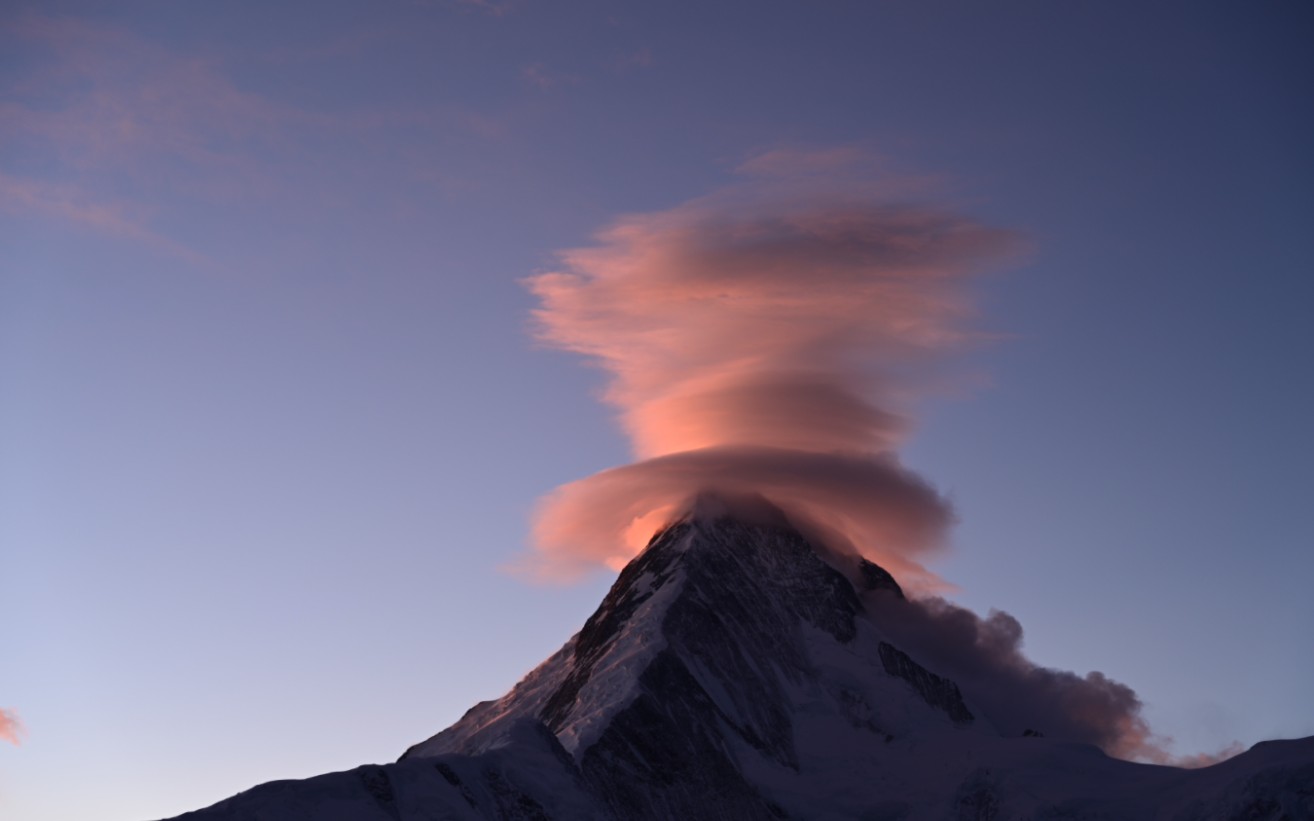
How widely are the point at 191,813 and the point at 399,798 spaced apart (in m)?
26.2

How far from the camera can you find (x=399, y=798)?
650 feet

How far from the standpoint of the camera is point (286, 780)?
190875mm

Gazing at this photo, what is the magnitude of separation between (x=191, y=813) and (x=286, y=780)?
13.2 metres

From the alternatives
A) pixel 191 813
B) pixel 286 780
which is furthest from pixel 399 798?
pixel 191 813

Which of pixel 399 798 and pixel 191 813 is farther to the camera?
pixel 399 798

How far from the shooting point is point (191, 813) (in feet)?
591

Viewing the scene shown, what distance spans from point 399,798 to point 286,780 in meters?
13.9

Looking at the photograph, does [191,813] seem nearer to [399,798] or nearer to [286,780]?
[286,780]
